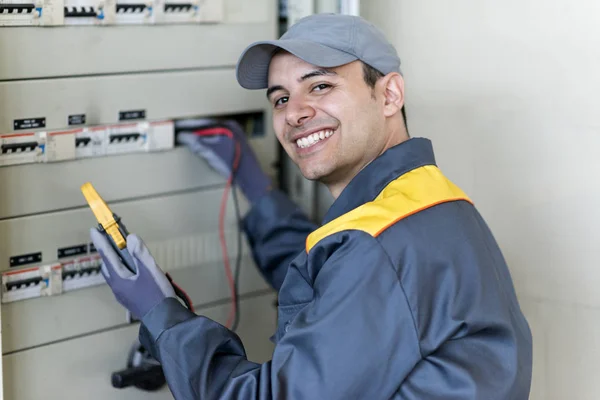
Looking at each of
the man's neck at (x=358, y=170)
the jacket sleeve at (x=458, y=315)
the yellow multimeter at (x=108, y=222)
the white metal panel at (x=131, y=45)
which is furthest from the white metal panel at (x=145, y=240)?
the jacket sleeve at (x=458, y=315)

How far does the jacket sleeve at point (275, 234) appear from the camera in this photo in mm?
2033

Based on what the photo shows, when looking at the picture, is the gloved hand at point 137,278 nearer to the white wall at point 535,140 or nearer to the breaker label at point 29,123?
the breaker label at point 29,123

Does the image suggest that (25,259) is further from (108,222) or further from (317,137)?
(317,137)

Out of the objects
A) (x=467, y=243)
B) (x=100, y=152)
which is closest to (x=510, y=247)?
(x=467, y=243)

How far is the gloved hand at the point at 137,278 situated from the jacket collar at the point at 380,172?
15.0 inches

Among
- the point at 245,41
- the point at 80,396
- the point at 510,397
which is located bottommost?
the point at 80,396

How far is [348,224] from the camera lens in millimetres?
1420

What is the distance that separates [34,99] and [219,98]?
0.47 meters

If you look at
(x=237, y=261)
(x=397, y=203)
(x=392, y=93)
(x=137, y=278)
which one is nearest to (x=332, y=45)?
(x=392, y=93)

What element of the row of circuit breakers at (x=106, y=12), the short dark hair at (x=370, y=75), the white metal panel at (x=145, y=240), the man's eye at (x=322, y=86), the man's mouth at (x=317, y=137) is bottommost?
the white metal panel at (x=145, y=240)

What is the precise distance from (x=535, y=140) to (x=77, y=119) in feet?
3.35

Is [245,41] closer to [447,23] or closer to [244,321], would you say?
[447,23]

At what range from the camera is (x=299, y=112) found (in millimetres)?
1619

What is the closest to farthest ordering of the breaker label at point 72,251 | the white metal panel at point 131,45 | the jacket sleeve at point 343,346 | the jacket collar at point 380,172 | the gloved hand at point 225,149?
the jacket sleeve at point 343,346 < the jacket collar at point 380,172 < the white metal panel at point 131,45 < the breaker label at point 72,251 < the gloved hand at point 225,149
